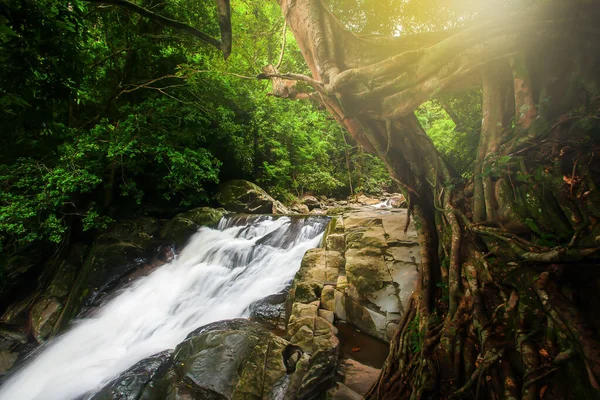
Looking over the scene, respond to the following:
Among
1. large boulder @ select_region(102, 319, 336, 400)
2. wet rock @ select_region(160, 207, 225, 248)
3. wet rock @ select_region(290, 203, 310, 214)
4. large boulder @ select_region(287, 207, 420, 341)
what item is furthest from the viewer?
wet rock @ select_region(290, 203, 310, 214)

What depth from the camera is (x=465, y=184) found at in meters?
3.22

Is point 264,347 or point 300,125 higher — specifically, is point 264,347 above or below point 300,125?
below

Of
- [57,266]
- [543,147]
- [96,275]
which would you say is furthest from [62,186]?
[543,147]

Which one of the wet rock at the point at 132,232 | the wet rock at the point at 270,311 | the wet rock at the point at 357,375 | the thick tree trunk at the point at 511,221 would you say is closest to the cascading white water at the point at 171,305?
the wet rock at the point at 270,311

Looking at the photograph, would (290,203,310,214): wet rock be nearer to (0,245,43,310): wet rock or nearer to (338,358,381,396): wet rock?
(0,245,43,310): wet rock

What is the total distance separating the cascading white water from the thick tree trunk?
3703mm

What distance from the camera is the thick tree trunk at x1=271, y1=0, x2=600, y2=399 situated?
173cm

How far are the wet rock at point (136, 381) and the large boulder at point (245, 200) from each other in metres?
6.35

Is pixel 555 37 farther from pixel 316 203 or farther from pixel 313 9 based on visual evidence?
pixel 316 203

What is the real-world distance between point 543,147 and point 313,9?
147 inches

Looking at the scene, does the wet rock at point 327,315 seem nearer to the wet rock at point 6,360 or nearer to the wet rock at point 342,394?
the wet rock at point 342,394

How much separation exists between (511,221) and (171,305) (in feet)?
22.4

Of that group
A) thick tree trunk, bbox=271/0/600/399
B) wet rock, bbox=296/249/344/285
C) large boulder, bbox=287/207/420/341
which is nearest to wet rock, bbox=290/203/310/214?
large boulder, bbox=287/207/420/341

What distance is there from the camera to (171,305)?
6137 mm
